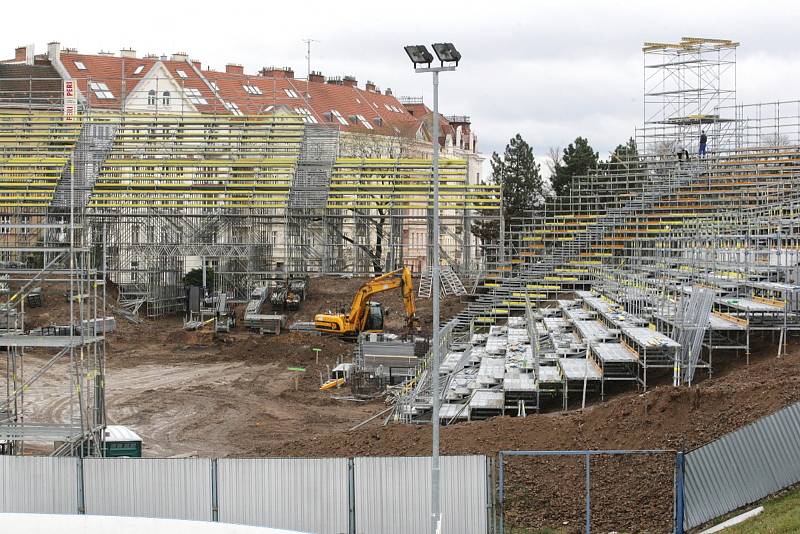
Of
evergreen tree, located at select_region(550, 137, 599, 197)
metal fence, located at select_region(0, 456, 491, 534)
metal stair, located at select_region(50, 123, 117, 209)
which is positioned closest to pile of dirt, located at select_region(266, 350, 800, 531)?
metal fence, located at select_region(0, 456, 491, 534)

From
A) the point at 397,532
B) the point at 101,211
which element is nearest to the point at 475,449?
the point at 397,532

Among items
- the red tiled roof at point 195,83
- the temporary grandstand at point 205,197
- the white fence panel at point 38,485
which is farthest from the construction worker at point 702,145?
the white fence panel at point 38,485

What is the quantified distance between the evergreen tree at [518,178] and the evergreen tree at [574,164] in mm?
2667

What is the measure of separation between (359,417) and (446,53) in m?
14.9

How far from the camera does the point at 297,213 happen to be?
168ft

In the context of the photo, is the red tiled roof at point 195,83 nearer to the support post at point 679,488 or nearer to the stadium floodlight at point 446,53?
the stadium floodlight at point 446,53

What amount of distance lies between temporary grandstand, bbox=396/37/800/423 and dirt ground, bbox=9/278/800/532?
1156 millimetres

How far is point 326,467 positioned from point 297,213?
115 ft

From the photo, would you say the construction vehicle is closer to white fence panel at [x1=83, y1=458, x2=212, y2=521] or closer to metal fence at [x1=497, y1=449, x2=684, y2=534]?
white fence panel at [x1=83, y1=458, x2=212, y2=521]

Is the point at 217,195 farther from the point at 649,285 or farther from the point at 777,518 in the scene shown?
the point at 777,518

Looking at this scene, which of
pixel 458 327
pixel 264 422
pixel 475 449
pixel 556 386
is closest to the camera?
pixel 475 449

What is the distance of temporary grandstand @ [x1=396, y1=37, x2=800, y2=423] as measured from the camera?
84.4 feet

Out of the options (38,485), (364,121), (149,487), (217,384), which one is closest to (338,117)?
(364,121)

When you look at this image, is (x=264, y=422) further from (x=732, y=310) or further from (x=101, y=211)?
(x=101, y=211)
